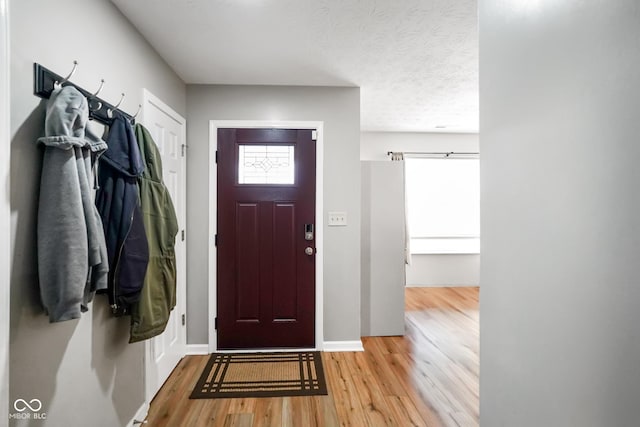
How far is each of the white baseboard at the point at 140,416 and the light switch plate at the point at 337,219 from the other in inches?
73.2

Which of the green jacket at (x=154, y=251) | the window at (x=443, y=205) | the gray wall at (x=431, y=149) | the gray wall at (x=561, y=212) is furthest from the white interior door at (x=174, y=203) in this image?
the window at (x=443, y=205)

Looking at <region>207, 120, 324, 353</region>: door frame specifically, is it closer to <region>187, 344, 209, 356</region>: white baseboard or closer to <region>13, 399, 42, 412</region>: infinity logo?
<region>187, 344, 209, 356</region>: white baseboard

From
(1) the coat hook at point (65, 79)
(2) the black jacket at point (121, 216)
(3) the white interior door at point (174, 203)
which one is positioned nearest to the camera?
(1) the coat hook at point (65, 79)

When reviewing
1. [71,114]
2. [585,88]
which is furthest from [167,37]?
[585,88]

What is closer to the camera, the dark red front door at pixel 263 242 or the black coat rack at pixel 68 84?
the black coat rack at pixel 68 84

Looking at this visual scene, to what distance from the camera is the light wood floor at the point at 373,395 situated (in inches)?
75.1

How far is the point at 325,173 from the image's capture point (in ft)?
9.29

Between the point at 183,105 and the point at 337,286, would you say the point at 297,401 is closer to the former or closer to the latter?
the point at 337,286

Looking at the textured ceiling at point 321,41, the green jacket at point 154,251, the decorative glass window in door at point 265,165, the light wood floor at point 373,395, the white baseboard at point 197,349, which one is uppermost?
the textured ceiling at point 321,41

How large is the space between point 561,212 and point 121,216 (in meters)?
1.73

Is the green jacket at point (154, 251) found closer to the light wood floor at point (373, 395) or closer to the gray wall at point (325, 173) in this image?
the light wood floor at point (373, 395)

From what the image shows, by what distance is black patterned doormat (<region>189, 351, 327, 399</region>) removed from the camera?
2.19 metres

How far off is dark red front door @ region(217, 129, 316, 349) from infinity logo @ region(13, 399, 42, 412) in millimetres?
1646

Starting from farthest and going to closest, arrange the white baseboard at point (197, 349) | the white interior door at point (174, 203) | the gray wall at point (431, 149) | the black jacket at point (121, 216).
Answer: the gray wall at point (431, 149), the white baseboard at point (197, 349), the white interior door at point (174, 203), the black jacket at point (121, 216)
